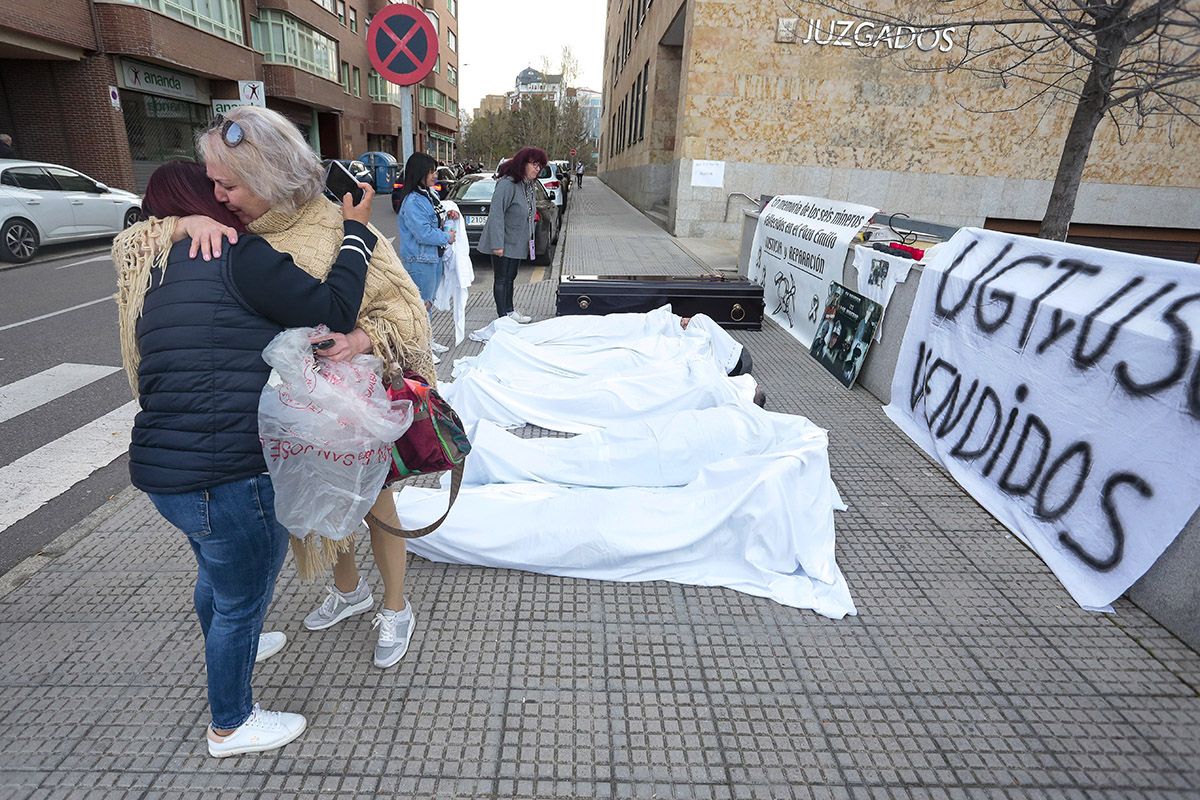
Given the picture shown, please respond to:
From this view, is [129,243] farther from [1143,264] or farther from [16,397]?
[16,397]

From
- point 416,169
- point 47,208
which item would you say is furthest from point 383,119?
point 416,169

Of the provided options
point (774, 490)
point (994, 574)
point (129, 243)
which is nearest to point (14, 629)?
point (129, 243)

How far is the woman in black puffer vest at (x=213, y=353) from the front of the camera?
1.63 meters

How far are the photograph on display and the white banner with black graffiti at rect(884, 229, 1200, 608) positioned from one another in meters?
1.01

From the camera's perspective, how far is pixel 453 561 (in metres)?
3.17

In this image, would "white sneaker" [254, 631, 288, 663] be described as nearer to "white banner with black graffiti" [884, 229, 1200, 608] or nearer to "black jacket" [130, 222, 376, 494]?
"black jacket" [130, 222, 376, 494]

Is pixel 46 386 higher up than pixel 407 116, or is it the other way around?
pixel 407 116

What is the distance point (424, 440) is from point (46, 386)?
528cm

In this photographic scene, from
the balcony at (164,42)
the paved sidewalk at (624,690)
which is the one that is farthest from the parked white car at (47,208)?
the paved sidewalk at (624,690)

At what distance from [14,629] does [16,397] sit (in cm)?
359

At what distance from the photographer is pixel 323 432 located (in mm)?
1765

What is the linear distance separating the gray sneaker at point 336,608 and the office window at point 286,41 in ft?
106

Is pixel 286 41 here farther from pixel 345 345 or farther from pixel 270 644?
pixel 345 345

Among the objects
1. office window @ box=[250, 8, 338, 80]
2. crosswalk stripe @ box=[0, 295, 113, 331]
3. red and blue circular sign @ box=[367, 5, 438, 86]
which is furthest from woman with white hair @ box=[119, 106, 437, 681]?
office window @ box=[250, 8, 338, 80]
